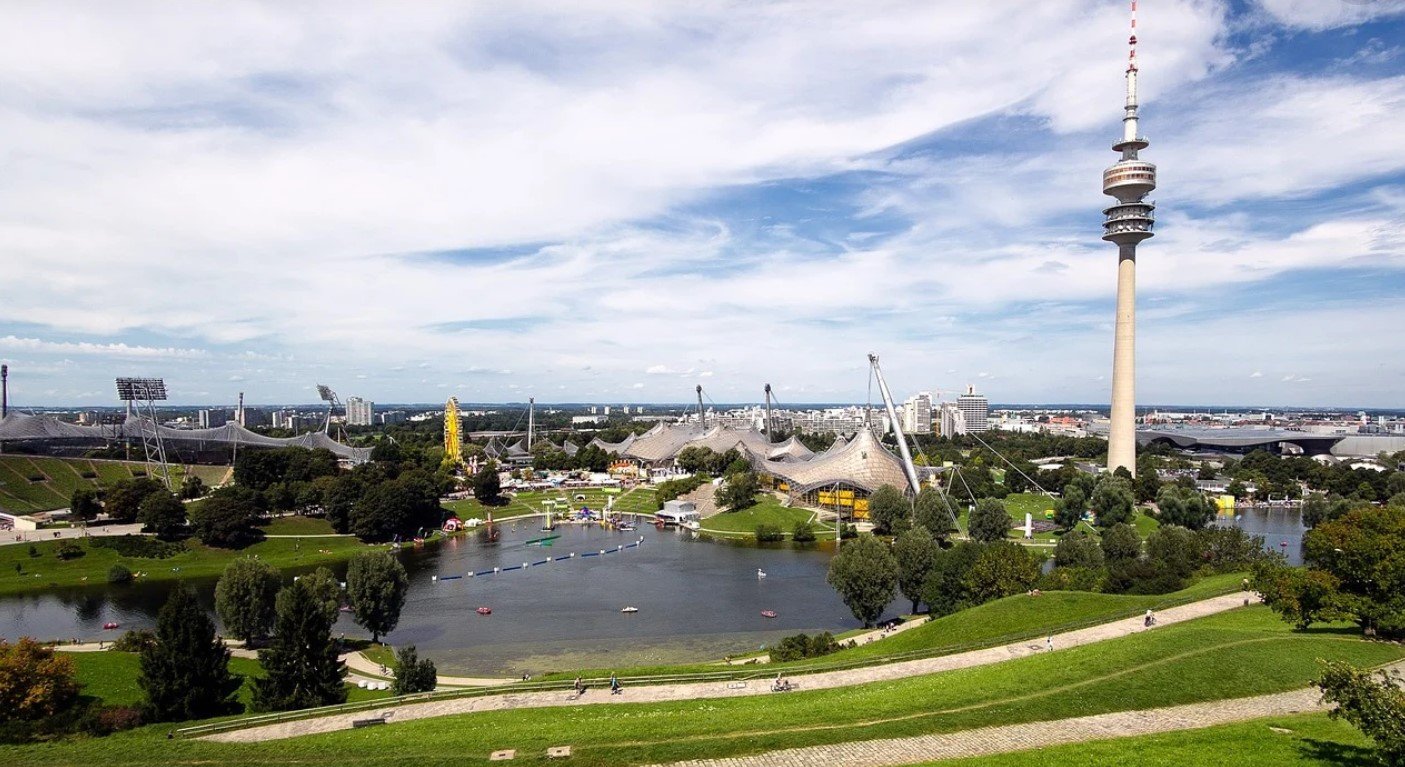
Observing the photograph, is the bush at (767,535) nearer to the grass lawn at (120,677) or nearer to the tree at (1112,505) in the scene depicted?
the tree at (1112,505)

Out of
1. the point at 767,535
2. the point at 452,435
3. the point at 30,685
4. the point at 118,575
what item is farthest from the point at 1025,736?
the point at 452,435

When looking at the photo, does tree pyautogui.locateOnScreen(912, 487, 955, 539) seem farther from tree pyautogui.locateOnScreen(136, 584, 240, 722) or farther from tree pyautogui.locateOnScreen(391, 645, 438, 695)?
tree pyautogui.locateOnScreen(136, 584, 240, 722)

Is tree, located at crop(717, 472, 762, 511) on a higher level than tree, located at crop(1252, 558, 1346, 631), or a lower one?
lower

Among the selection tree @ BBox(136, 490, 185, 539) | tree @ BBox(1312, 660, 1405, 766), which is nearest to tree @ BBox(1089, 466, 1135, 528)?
tree @ BBox(1312, 660, 1405, 766)

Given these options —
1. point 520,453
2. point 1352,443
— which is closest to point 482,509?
point 520,453

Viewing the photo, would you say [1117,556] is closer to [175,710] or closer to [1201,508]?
[1201,508]
